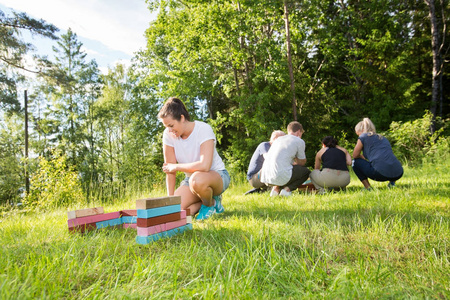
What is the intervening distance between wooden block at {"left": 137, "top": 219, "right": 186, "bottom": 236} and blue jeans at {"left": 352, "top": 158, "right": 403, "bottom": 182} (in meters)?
3.69

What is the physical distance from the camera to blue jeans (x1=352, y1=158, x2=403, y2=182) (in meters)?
Answer: 4.73

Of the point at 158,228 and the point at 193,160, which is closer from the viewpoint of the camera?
the point at 158,228

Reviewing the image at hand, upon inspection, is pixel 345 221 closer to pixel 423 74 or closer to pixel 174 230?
pixel 174 230

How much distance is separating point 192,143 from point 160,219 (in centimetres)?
125

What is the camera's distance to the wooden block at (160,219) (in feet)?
6.89

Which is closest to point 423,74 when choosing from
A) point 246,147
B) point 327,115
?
point 327,115

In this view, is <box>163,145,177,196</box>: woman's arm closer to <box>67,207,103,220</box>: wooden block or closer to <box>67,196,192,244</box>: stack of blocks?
<box>67,196,192,244</box>: stack of blocks

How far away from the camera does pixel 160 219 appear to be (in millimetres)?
2238

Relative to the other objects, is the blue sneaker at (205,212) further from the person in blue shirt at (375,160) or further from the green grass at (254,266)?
the person in blue shirt at (375,160)

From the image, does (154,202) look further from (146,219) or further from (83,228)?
→ (83,228)

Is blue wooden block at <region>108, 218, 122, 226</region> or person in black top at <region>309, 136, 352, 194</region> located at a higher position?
person in black top at <region>309, 136, 352, 194</region>

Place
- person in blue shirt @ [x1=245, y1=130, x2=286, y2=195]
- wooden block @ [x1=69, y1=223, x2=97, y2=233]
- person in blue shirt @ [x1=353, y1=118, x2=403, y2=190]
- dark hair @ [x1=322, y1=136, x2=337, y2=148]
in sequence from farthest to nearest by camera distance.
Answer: person in blue shirt @ [x1=245, y1=130, x2=286, y2=195]
dark hair @ [x1=322, y1=136, x2=337, y2=148]
person in blue shirt @ [x1=353, y1=118, x2=403, y2=190]
wooden block @ [x1=69, y1=223, x2=97, y2=233]

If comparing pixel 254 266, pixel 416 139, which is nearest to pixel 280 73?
pixel 416 139

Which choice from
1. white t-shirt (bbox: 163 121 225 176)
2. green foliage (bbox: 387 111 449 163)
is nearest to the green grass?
white t-shirt (bbox: 163 121 225 176)
